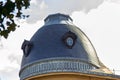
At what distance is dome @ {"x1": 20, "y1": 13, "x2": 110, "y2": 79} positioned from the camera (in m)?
25.3

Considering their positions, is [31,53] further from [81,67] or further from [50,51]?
[81,67]

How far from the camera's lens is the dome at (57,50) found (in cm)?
2527

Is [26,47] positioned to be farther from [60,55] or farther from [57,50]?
[60,55]

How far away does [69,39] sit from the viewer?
88.7 ft

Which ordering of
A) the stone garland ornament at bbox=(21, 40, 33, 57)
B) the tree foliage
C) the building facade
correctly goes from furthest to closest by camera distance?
the stone garland ornament at bbox=(21, 40, 33, 57), the building facade, the tree foliage

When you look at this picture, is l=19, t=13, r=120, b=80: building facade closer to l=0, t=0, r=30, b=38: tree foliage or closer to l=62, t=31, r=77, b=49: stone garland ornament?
l=62, t=31, r=77, b=49: stone garland ornament

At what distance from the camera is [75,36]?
1069 inches

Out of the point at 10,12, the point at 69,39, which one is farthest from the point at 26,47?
the point at 10,12

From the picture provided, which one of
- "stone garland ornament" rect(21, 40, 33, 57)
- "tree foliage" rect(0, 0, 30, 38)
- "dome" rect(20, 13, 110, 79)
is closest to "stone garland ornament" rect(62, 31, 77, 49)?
"dome" rect(20, 13, 110, 79)

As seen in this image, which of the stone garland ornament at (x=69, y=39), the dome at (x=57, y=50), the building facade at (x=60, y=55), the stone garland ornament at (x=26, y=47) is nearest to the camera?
the building facade at (x=60, y=55)

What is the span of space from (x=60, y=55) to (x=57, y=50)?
0.57m

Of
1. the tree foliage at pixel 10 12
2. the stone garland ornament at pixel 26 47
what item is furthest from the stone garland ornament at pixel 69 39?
the tree foliage at pixel 10 12

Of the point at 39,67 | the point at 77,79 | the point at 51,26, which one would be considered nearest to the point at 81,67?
the point at 77,79

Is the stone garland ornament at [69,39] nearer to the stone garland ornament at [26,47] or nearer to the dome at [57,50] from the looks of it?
the dome at [57,50]
